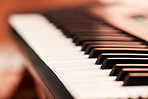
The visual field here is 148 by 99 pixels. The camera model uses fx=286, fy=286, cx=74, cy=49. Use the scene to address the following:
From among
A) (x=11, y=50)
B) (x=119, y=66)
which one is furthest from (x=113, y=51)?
(x=11, y=50)

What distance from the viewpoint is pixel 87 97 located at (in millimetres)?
586

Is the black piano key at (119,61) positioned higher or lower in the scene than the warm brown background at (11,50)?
higher

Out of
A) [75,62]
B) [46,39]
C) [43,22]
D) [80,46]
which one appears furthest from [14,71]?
[75,62]

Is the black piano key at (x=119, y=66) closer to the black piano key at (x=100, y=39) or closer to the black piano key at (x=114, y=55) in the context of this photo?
the black piano key at (x=114, y=55)

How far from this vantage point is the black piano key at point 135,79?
0.67m

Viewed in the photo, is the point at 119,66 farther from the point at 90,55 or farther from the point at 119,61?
the point at 90,55

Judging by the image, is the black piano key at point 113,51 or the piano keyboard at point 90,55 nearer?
the piano keyboard at point 90,55

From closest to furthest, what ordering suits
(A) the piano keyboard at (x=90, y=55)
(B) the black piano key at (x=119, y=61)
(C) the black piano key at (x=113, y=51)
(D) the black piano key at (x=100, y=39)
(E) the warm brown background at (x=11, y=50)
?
(A) the piano keyboard at (x=90, y=55) < (B) the black piano key at (x=119, y=61) < (C) the black piano key at (x=113, y=51) < (D) the black piano key at (x=100, y=39) < (E) the warm brown background at (x=11, y=50)

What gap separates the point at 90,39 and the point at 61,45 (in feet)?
0.37

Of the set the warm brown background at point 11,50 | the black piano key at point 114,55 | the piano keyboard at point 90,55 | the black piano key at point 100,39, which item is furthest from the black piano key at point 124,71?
the warm brown background at point 11,50

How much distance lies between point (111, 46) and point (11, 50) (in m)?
1.89

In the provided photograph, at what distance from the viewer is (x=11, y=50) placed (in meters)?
2.72

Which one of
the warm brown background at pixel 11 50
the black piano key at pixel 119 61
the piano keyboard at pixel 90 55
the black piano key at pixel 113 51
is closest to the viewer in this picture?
the piano keyboard at pixel 90 55

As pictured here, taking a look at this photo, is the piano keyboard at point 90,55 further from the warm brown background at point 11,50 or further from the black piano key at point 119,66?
the warm brown background at point 11,50
